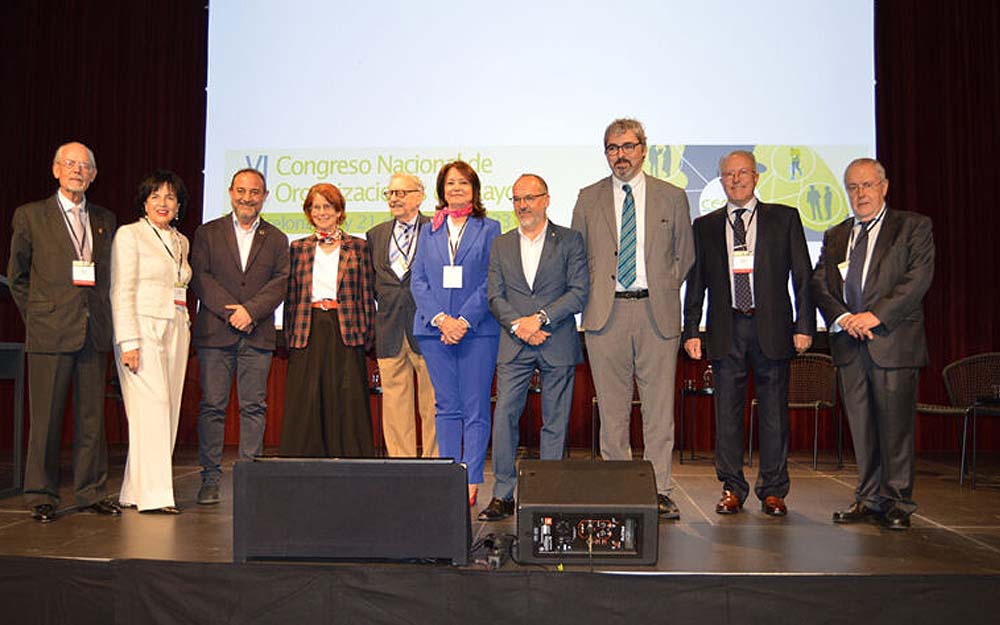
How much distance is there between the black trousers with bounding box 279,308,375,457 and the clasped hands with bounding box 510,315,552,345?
91 cm

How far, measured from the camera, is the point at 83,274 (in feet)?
12.2

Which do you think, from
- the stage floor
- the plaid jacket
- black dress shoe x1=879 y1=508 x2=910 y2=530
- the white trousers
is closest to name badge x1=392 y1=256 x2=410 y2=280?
the plaid jacket

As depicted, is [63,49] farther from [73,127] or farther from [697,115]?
[697,115]

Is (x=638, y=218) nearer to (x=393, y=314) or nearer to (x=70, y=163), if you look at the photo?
(x=393, y=314)

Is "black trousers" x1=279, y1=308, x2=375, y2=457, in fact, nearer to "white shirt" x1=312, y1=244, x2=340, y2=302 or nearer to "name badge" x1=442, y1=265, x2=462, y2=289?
"white shirt" x1=312, y1=244, x2=340, y2=302

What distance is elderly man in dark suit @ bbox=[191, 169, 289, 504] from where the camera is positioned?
4.07m

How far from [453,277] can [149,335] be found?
1.42 meters

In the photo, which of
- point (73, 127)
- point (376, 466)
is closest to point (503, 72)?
point (73, 127)

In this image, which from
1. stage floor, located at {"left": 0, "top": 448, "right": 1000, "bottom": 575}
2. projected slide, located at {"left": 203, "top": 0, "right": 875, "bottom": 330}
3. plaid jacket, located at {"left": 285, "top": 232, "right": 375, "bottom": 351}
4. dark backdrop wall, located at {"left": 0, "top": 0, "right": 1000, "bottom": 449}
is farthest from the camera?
dark backdrop wall, located at {"left": 0, "top": 0, "right": 1000, "bottom": 449}

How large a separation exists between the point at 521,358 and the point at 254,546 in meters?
1.49

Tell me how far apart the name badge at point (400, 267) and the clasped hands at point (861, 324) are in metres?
2.05

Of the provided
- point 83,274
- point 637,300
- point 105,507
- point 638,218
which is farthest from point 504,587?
point 83,274

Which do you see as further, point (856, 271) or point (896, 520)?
point (856, 271)

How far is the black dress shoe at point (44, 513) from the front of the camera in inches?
A: 139
